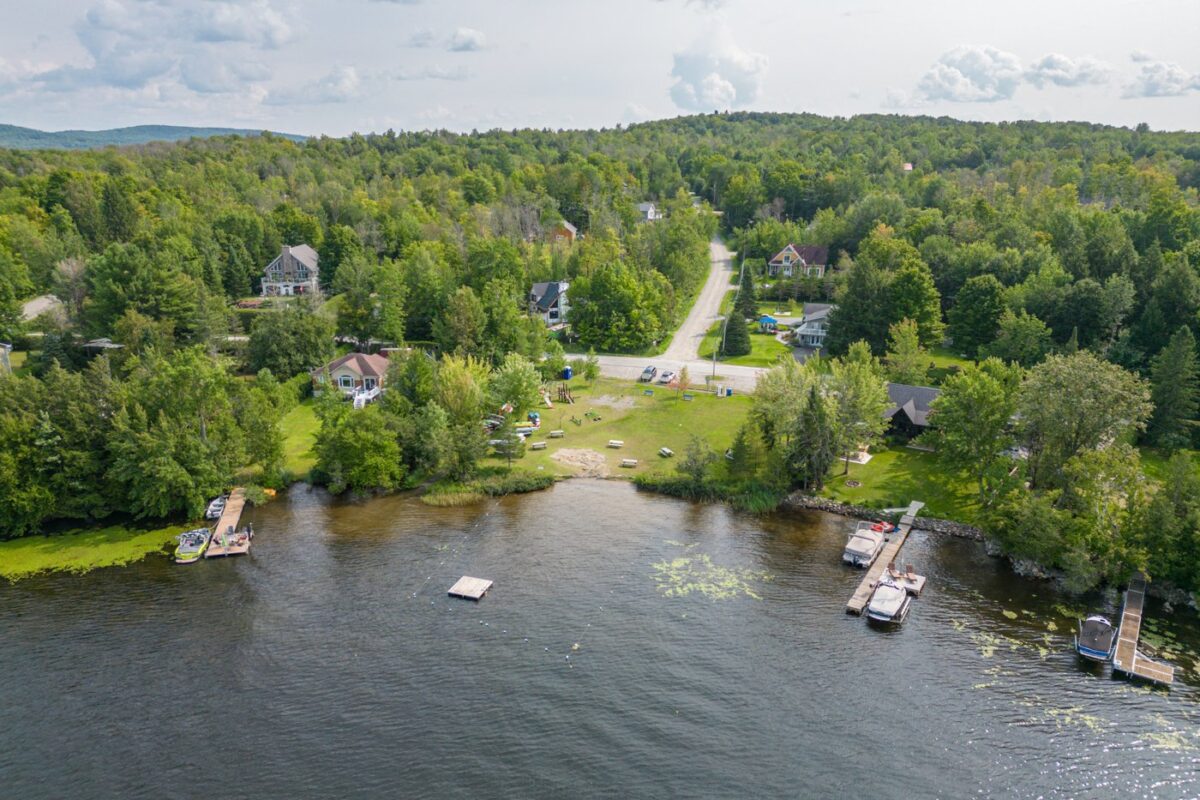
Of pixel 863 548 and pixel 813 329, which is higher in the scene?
pixel 813 329

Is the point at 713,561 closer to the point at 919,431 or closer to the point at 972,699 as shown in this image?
the point at 972,699

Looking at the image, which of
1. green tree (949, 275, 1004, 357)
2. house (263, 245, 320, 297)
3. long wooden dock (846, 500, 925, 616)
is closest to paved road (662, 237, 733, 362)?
green tree (949, 275, 1004, 357)

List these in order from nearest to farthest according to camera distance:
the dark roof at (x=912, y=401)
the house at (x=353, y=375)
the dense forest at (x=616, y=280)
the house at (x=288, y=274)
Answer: the dense forest at (x=616, y=280) → the dark roof at (x=912, y=401) → the house at (x=353, y=375) → the house at (x=288, y=274)

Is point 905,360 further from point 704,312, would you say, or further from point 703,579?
point 703,579

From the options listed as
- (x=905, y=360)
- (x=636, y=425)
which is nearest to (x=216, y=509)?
(x=636, y=425)

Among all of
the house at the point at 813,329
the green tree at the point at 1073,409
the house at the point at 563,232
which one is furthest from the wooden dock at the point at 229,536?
the house at the point at 563,232

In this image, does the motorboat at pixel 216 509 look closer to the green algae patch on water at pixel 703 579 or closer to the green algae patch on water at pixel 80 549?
the green algae patch on water at pixel 80 549
